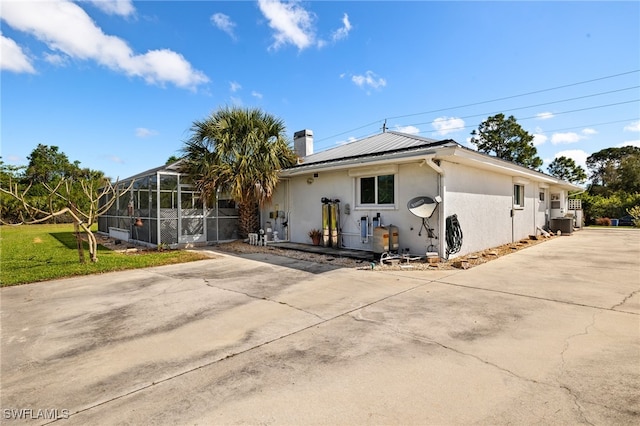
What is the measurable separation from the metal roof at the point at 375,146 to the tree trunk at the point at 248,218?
2.88m

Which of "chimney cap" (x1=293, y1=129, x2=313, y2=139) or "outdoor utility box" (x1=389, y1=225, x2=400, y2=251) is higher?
"chimney cap" (x1=293, y1=129, x2=313, y2=139)

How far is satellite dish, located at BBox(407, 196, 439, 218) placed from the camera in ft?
26.5

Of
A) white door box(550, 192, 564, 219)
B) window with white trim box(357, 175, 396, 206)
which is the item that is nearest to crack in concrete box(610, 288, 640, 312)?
window with white trim box(357, 175, 396, 206)

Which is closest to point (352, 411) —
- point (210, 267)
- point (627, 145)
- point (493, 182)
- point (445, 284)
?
point (445, 284)

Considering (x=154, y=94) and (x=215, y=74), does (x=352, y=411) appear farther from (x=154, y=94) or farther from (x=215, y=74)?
(x=154, y=94)

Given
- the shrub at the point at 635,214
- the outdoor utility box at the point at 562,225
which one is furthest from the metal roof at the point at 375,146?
the shrub at the point at 635,214

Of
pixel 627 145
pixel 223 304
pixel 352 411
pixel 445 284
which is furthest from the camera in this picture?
pixel 627 145

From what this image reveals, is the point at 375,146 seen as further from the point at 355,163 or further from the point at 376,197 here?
the point at 376,197

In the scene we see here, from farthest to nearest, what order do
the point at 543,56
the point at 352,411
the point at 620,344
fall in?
the point at 543,56 < the point at 620,344 < the point at 352,411

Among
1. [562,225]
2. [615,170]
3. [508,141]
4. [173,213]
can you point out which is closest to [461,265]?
[173,213]

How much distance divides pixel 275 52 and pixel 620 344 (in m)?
14.2

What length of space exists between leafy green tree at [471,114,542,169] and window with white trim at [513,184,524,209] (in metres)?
21.3

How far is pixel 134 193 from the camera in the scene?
1349cm

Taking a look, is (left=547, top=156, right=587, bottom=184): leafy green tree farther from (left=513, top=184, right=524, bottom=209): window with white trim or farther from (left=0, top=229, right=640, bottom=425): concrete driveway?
(left=0, top=229, right=640, bottom=425): concrete driveway
